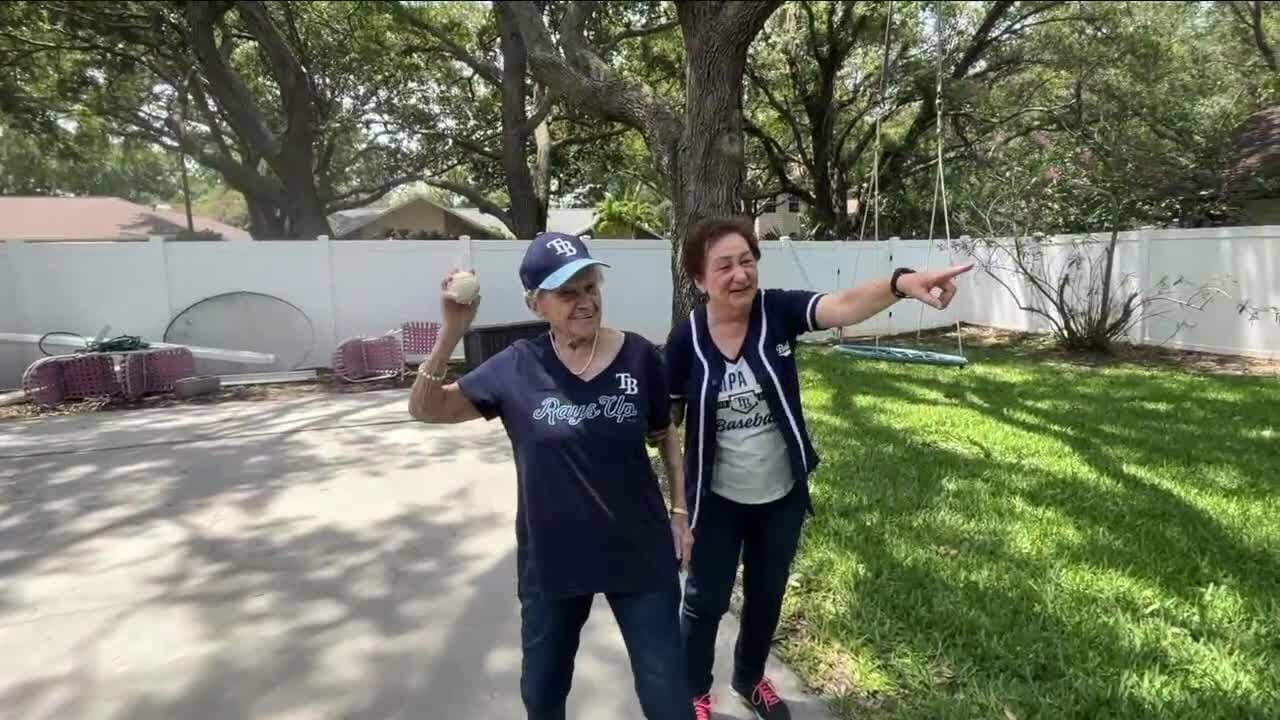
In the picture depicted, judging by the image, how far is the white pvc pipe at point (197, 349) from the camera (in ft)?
29.5

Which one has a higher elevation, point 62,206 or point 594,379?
point 62,206

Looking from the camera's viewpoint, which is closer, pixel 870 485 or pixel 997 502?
pixel 997 502

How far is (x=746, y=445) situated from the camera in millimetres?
2248

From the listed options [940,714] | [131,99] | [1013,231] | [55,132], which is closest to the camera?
[940,714]

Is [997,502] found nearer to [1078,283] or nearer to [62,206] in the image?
[1078,283]

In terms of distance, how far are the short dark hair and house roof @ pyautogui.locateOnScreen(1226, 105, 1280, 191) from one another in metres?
14.4

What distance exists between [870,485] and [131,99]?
65.0ft

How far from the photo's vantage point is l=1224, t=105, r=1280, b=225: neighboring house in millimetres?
13188

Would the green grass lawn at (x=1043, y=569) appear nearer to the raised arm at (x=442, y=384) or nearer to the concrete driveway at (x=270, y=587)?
the concrete driveway at (x=270, y=587)

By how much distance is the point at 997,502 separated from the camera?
435 cm

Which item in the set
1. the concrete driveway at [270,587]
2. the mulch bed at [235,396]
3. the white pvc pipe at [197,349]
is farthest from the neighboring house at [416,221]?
the concrete driveway at [270,587]

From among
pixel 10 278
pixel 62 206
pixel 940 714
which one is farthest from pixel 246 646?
pixel 62 206

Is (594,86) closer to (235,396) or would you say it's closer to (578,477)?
(578,477)

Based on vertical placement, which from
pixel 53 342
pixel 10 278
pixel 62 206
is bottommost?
pixel 53 342
